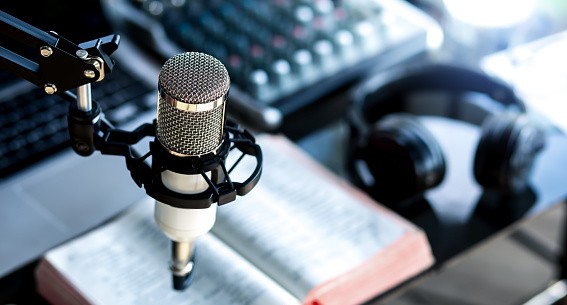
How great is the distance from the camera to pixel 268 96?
99 centimetres

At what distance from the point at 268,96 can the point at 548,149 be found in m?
0.29

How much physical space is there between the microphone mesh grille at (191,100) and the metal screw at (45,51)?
0.22ft

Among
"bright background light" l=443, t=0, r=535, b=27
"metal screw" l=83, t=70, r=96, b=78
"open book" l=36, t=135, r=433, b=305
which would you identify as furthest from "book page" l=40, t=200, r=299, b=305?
"bright background light" l=443, t=0, r=535, b=27

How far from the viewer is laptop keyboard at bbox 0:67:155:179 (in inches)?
35.8

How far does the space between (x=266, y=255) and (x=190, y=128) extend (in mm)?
238

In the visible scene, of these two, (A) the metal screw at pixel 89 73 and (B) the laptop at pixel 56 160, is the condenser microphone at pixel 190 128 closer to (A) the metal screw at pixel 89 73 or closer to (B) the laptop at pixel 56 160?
(A) the metal screw at pixel 89 73

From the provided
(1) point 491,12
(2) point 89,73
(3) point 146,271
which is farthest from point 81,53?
(1) point 491,12

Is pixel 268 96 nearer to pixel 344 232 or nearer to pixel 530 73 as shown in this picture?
pixel 344 232

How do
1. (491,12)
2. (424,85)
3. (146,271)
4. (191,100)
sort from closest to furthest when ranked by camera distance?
1. (191,100)
2. (146,271)
3. (424,85)
4. (491,12)

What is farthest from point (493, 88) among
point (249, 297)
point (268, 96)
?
point (249, 297)

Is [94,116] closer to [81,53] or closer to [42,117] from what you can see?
[81,53]

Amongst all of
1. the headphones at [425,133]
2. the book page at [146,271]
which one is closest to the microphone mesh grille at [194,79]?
the book page at [146,271]

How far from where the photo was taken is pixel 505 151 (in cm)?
84

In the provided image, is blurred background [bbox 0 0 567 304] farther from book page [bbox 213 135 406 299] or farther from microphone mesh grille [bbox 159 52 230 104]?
microphone mesh grille [bbox 159 52 230 104]
